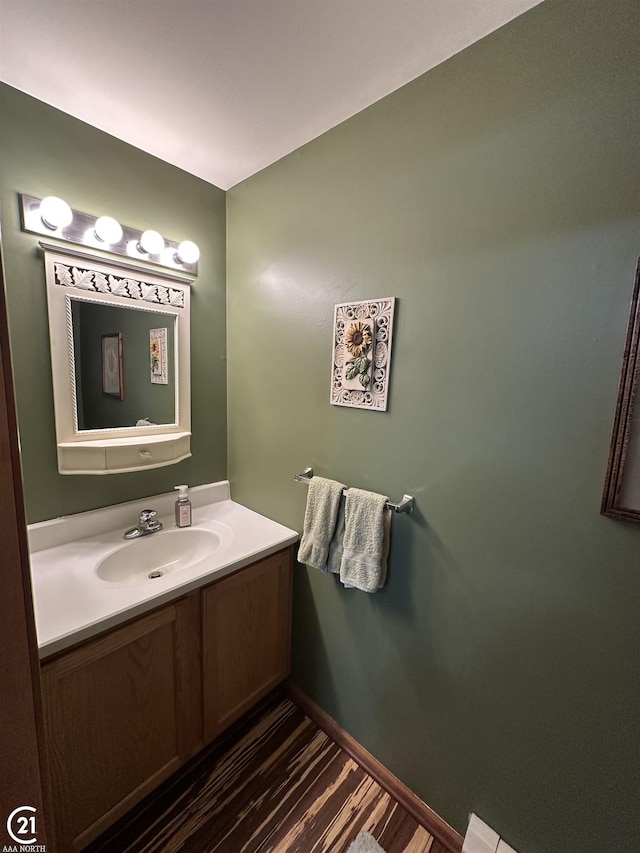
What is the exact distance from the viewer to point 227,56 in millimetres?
973

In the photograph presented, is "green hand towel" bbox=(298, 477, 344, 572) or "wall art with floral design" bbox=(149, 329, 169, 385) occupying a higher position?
"wall art with floral design" bbox=(149, 329, 169, 385)

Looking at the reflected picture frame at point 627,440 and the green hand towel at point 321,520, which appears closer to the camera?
the reflected picture frame at point 627,440

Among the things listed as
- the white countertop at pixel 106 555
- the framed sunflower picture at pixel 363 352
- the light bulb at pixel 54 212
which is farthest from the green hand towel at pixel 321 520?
the light bulb at pixel 54 212

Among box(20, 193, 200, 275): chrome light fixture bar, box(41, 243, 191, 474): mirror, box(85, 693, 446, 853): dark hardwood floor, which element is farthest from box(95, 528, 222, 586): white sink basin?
box(20, 193, 200, 275): chrome light fixture bar

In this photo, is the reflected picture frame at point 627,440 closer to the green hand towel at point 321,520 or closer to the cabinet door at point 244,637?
the green hand towel at point 321,520

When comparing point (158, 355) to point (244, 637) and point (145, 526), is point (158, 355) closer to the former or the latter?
point (145, 526)

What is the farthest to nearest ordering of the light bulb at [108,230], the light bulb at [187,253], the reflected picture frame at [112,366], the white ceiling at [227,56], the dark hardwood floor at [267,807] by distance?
1. the light bulb at [187,253]
2. the reflected picture frame at [112,366]
3. the light bulb at [108,230]
4. the dark hardwood floor at [267,807]
5. the white ceiling at [227,56]

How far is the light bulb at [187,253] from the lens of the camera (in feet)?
4.81

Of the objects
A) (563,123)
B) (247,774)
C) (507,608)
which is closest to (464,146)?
(563,123)

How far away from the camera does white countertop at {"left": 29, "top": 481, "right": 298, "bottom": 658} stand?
3.10ft

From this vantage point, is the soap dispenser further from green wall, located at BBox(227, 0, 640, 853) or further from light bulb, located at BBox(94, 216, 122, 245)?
light bulb, located at BBox(94, 216, 122, 245)

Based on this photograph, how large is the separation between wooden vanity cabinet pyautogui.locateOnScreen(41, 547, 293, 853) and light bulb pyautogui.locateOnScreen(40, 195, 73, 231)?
1349 mm

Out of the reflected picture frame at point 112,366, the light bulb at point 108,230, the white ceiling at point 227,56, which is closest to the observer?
the white ceiling at point 227,56

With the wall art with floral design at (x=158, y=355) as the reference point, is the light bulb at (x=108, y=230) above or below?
above
